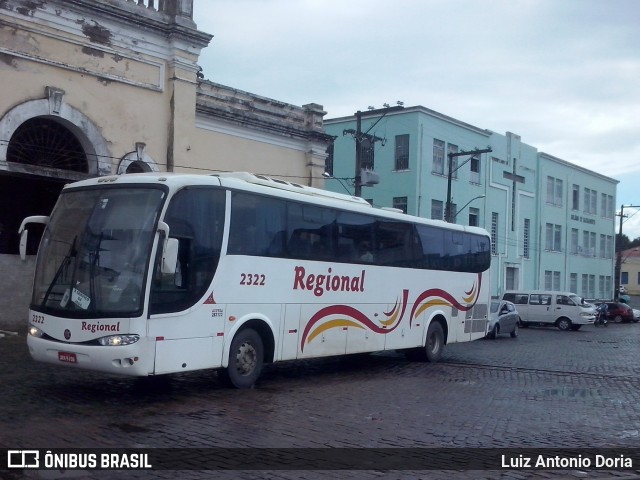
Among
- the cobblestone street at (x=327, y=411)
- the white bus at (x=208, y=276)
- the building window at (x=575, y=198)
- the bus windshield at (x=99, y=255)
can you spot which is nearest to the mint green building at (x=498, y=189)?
the building window at (x=575, y=198)

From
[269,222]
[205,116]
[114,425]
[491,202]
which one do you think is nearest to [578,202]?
[491,202]

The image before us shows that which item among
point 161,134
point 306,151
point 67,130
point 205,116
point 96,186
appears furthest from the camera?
point 306,151

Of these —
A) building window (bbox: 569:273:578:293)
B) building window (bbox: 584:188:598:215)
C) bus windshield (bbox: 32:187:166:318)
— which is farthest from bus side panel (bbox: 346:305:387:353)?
building window (bbox: 584:188:598:215)

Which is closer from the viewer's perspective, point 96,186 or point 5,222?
point 96,186

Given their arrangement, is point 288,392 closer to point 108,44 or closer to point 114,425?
point 114,425

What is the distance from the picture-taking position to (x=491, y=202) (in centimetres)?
4678

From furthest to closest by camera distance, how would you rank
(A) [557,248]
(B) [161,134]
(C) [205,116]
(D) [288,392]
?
(A) [557,248], (C) [205,116], (B) [161,134], (D) [288,392]

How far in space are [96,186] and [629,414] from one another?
28.2 feet

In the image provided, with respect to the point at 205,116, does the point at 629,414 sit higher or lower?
lower

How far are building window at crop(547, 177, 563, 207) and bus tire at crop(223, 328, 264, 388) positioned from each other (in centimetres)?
4521

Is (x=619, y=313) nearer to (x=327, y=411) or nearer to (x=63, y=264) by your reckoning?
(x=327, y=411)

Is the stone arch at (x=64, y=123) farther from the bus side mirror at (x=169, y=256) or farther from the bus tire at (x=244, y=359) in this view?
the bus side mirror at (x=169, y=256)

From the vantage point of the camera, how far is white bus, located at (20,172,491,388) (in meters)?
10.3

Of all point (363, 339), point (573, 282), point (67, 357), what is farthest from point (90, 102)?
point (573, 282)
